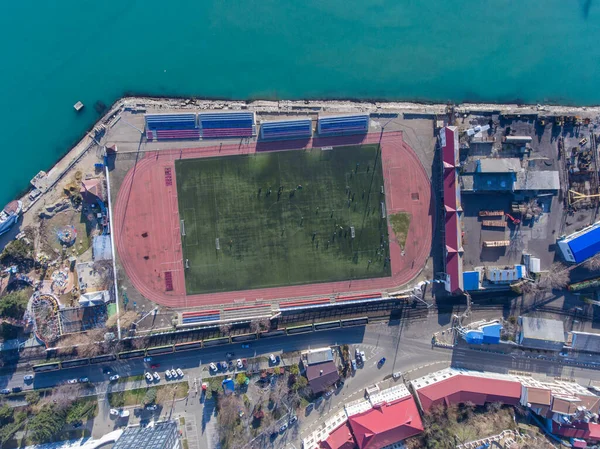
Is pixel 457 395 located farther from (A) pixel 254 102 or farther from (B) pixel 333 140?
(A) pixel 254 102

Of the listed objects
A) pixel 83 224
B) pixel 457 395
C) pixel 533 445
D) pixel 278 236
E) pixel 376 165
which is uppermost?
pixel 376 165

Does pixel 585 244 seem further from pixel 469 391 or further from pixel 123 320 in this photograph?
pixel 123 320

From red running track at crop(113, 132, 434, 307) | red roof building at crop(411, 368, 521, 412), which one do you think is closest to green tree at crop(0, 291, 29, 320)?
red running track at crop(113, 132, 434, 307)

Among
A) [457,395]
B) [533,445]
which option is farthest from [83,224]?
[533,445]

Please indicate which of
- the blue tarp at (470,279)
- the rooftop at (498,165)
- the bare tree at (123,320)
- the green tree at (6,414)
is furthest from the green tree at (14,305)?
the rooftop at (498,165)

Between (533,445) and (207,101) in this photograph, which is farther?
(207,101)
